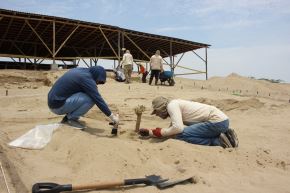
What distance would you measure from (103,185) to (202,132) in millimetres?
2040

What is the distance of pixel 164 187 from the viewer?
3363mm

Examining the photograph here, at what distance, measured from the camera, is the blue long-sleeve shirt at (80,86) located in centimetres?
486

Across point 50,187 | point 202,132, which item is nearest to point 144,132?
point 202,132

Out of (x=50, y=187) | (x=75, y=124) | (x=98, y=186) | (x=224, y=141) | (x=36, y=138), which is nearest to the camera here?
(x=50, y=187)

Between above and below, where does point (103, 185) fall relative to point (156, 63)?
below

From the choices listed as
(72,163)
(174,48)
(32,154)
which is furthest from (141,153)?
(174,48)

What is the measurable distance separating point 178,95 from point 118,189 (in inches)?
275

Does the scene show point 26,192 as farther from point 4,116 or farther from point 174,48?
point 174,48

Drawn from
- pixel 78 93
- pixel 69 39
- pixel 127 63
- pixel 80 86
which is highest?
pixel 69 39

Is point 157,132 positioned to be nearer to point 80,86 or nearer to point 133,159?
point 133,159

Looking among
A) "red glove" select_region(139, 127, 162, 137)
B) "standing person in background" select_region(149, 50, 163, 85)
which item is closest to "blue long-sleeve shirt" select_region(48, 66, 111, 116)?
"red glove" select_region(139, 127, 162, 137)

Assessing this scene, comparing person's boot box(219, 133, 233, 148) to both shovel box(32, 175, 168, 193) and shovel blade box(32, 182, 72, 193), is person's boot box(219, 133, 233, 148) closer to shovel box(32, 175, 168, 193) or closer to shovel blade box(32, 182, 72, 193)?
shovel box(32, 175, 168, 193)

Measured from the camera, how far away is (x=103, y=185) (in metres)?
3.14

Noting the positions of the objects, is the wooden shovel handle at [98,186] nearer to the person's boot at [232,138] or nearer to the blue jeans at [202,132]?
the blue jeans at [202,132]
